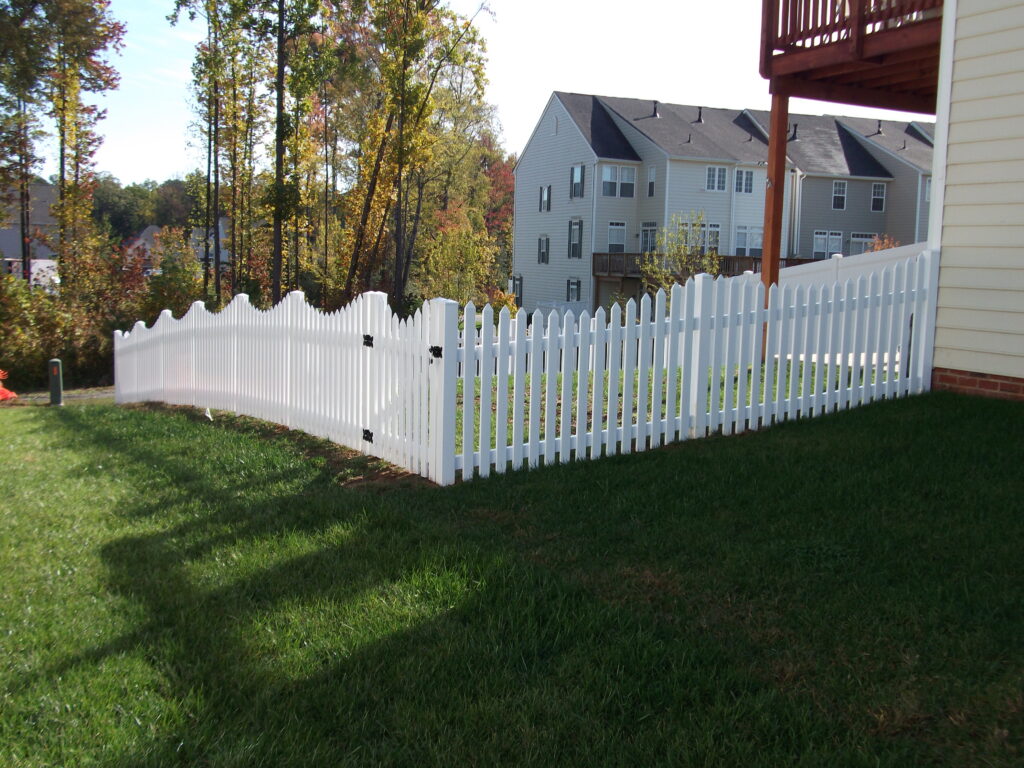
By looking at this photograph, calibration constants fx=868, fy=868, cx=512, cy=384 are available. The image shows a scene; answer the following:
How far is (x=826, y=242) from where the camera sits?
3900 cm

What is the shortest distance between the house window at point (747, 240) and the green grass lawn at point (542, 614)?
32.6 metres

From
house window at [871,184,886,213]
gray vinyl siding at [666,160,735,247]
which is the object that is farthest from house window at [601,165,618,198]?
house window at [871,184,886,213]

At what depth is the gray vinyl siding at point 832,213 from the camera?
1511 inches

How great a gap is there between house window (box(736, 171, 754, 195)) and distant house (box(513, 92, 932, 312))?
0.06 m

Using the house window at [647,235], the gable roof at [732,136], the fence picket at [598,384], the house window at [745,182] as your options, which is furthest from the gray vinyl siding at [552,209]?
the fence picket at [598,384]

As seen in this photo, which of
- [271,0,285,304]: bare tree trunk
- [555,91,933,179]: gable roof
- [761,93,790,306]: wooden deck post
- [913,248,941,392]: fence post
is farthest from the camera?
[555,91,933,179]: gable roof

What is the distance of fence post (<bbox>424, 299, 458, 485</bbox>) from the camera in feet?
19.5

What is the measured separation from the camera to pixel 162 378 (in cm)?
1230

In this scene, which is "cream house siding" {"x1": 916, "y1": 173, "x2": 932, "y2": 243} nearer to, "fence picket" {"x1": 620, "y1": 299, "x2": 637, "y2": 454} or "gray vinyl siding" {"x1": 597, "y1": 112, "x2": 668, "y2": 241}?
"gray vinyl siding" {"x1": 597, "y1": 112, "x2": 668, "y2": 241}

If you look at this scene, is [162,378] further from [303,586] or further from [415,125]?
[415,125]

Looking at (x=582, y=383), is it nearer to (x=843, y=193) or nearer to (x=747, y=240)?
(x=747, y=240)

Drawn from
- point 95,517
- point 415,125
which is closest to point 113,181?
point 415,125

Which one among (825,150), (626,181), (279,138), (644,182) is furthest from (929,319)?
(825,150)

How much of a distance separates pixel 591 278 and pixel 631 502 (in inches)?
1293
